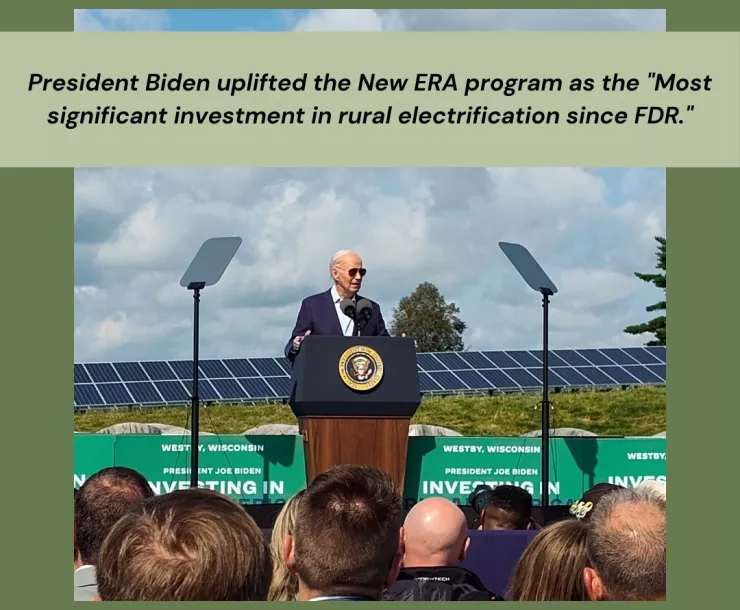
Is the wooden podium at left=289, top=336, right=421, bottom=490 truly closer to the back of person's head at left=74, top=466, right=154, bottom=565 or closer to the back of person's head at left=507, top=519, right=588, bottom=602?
the back of person's head at left=74, top=466, right=154, bottom=565

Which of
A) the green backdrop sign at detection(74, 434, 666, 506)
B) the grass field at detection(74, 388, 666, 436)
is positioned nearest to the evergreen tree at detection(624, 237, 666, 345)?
the grass field at detection(74, 388, 666, 436)

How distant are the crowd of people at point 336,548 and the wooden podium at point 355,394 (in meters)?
2.63

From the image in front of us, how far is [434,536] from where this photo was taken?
13.5ft

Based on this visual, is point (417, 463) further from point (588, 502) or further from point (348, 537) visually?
point (348, 537)

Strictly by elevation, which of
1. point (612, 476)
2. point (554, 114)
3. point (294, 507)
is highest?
point (554, 114)

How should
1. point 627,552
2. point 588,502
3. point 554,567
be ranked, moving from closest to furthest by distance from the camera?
point 627,552
point 554,567
point 588,502

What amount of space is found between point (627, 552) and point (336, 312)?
464cm

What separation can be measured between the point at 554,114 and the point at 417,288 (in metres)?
45.2

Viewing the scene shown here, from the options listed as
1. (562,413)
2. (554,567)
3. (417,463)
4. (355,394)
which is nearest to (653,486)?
(554,567)

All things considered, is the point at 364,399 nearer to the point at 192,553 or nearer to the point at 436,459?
the point at 436,459

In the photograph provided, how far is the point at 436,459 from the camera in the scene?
8.52 meters

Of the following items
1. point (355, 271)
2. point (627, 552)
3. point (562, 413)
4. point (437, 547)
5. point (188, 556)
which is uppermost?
point (355, 271)

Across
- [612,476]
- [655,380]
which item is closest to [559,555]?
[612,476]

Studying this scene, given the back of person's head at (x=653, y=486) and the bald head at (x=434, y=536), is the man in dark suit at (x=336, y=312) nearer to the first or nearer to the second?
the back of person's head at (x=653, y=486)
